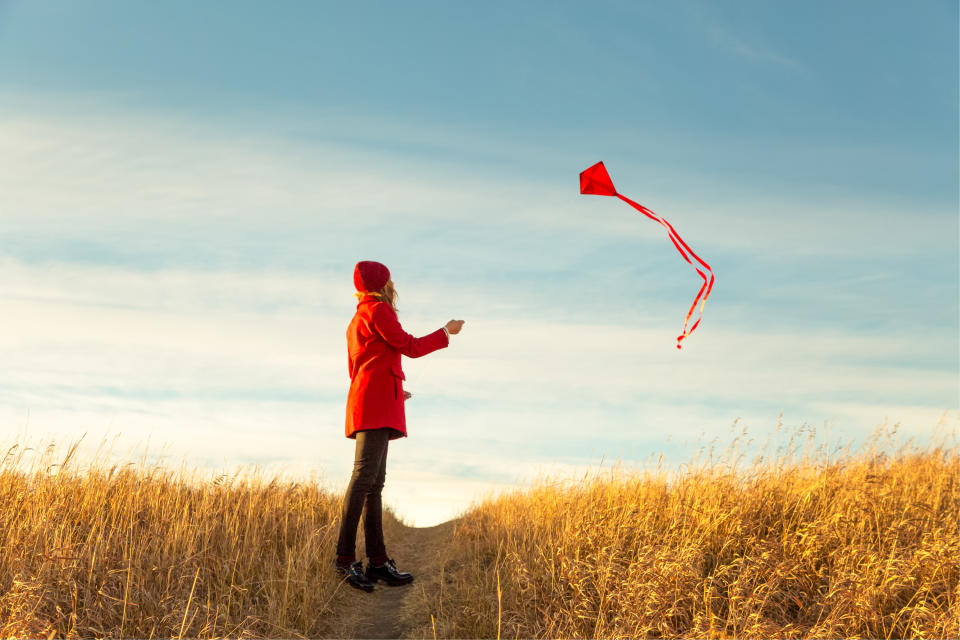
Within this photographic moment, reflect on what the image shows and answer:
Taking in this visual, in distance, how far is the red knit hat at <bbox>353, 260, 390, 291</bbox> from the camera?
6387mm

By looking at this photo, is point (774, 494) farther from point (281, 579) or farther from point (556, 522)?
point (281, 579)

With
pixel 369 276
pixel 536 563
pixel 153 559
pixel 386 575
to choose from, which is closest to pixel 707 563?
pixel 536 563

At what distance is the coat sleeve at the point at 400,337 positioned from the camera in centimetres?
611

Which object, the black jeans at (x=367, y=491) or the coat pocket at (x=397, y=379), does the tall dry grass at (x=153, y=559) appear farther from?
the coat pocket at (x=397, y=379)

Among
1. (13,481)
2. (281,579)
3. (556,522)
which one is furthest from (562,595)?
(13,481)

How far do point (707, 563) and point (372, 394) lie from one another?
11.3ft

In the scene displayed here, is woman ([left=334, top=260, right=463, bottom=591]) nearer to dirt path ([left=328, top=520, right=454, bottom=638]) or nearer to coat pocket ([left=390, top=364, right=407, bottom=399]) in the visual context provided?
coat pocket ([left=390, top=364, right=407, bottom=399])

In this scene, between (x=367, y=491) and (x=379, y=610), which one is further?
(x=379, y=610)

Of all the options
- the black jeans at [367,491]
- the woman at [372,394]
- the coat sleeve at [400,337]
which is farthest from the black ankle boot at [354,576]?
the coat sleeve at [400,337]

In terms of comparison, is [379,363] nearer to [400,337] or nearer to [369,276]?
[400,337]

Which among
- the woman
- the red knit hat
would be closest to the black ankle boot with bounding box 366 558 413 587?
the woman

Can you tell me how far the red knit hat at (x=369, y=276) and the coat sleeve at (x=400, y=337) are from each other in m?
0.26

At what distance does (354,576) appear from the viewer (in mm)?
6391

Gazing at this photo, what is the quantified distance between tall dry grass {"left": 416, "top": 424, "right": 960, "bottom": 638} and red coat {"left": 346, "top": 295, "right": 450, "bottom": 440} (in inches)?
64.8
